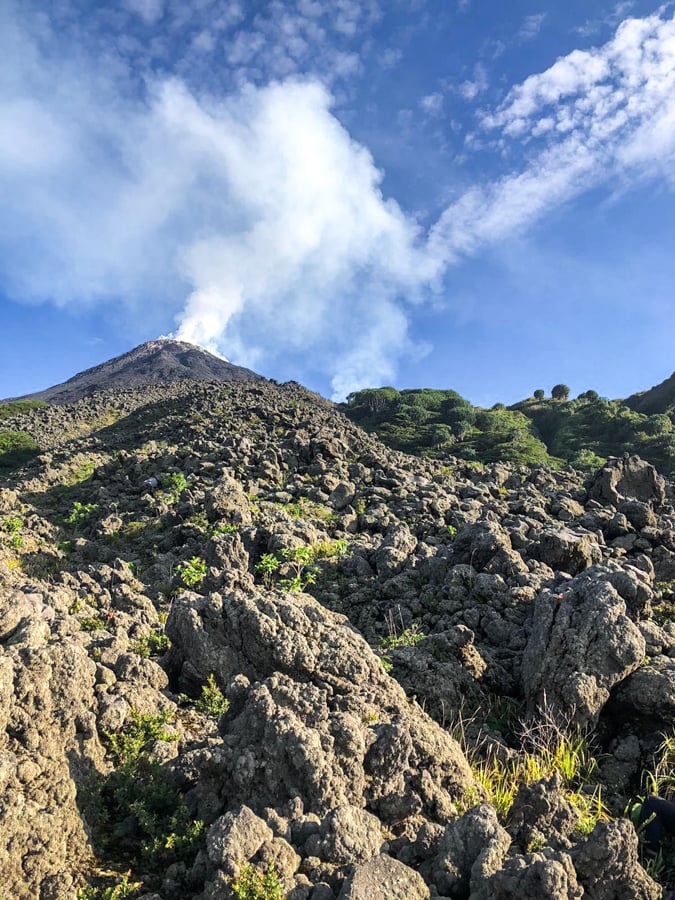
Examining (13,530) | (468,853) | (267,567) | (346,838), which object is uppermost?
(13,530)

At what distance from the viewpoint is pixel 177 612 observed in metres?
5.79

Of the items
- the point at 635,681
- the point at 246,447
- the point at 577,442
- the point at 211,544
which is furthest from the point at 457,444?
the point at 635,681

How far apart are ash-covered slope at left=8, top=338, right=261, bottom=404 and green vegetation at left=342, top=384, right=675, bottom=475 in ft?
87.2

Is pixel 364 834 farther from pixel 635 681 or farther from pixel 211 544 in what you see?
pixel 211 544

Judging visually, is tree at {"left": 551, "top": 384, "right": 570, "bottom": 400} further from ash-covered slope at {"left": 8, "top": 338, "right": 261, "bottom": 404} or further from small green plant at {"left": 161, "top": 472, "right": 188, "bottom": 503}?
small green plant at {"left": 161, "top": 472, "right": 188, "bottom": 503}

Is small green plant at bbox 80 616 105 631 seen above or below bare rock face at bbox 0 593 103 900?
above

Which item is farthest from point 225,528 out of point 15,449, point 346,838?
point 15,449

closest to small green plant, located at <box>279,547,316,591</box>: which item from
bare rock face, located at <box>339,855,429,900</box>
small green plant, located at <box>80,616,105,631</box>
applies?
small green plant, located at <box>80,616,105,631</box>

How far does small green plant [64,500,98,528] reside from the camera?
15977 millimetres

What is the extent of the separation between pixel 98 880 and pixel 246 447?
18599mm

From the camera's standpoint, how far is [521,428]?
53.8 metres

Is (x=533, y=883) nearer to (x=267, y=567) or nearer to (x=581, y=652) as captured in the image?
(x=581, y=652)

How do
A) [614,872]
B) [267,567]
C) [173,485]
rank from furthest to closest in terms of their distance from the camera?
[173,485] < [267,567] < [614,872]

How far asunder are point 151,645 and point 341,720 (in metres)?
3.64
